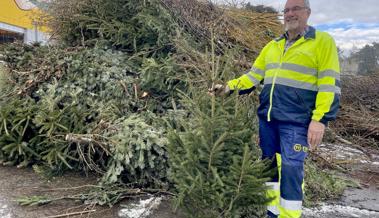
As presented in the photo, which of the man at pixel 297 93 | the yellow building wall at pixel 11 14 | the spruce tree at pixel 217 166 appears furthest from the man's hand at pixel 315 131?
the yellow building wall at pixel 11 14

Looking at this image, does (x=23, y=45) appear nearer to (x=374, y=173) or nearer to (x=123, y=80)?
(x=123, y=80)

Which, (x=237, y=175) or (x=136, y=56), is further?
(x=136, y=56)

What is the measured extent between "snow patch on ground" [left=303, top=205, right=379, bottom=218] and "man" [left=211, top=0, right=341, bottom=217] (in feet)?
2.37

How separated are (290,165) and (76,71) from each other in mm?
3429

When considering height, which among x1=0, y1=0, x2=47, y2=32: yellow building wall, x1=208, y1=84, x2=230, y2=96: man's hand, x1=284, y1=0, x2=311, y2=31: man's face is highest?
x1=0, y1=0, x2=47, y2=32: yellow building wall

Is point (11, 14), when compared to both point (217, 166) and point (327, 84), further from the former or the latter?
point (327, 84)

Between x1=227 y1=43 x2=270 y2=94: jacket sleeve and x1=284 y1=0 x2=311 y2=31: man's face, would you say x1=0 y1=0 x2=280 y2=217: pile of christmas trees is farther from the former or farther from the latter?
x1=284 y1=0 x2=311 y2=31: man's face

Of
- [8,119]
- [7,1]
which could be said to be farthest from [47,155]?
[7,1]

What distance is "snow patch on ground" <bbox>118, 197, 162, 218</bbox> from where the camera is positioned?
3.12m

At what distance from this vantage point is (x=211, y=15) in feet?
18.4

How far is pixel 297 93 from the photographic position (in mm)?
2658

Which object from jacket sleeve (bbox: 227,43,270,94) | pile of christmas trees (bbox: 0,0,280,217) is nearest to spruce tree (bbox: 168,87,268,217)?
pile of christmas trees (bbox: 0,0,280,217)

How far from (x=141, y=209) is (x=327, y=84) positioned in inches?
85.8

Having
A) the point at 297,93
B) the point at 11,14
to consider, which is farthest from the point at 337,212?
the point at 11,14
